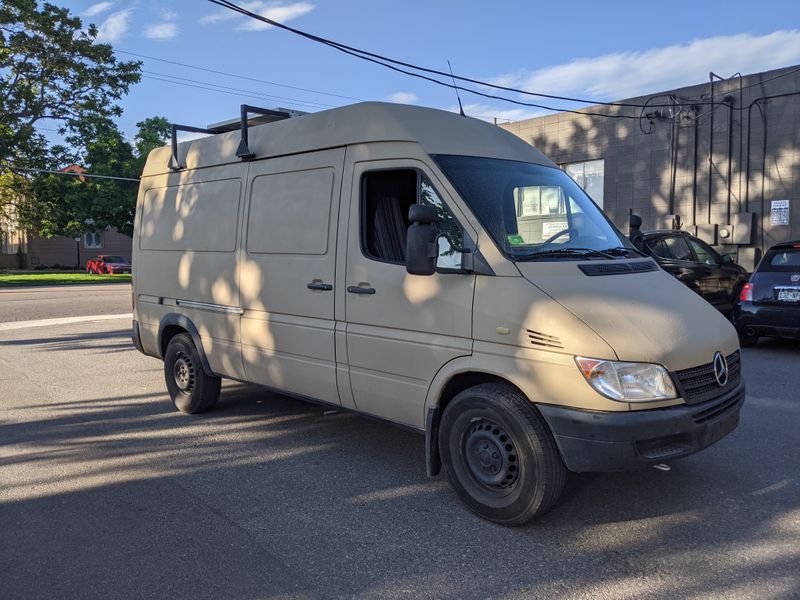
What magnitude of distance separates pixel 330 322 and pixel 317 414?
1790 mm

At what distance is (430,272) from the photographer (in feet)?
13.2

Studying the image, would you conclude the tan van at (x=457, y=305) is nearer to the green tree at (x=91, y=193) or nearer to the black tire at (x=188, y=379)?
the black tire at (x=188, y=379)

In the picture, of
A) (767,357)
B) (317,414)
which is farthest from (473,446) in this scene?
(767,357)

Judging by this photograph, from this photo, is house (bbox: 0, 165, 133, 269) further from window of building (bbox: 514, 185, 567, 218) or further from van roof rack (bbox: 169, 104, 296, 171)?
window of building (bbox: 514, 185, 567, 218)

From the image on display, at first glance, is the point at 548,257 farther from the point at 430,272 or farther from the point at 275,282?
the point at 275,282

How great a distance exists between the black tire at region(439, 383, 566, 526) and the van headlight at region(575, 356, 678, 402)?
42 cm

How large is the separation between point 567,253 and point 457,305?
790 millimetres

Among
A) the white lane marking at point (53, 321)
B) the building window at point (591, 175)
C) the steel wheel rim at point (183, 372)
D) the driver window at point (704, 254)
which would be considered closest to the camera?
the steel wheel rim at point (183, 372)

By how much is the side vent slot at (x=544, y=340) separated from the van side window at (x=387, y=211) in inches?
44.5

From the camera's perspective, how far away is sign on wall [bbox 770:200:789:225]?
16.5m

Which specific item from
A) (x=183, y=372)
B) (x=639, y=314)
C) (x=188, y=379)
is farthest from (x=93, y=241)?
(x=639, y=314)

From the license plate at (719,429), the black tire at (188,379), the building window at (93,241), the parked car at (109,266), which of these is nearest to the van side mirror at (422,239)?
the license plate at (719,429)

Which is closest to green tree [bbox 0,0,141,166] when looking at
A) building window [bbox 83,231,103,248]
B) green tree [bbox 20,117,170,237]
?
green tree [bbox 20,117,170,237]

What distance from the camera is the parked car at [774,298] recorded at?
29.1 ft
